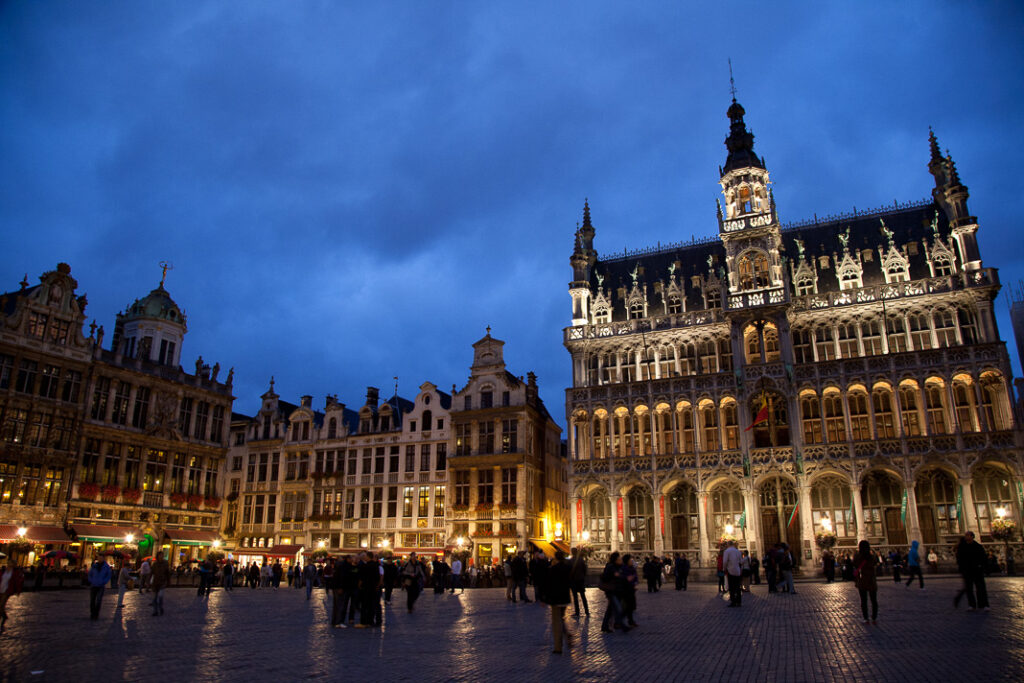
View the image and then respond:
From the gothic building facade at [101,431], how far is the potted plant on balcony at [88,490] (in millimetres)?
72

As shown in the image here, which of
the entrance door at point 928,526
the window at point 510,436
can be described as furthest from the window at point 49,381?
the entrance door at point 928,526

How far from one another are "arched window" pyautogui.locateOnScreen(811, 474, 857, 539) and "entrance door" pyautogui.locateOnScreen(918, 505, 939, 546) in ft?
13.1

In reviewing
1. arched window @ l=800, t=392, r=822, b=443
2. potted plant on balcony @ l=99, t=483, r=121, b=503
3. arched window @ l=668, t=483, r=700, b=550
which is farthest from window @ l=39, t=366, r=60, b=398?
arched window @ l=800, t=392, r=822, b=443

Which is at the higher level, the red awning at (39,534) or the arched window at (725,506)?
the arched window at (725,506)

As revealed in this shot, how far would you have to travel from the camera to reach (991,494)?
134 feet

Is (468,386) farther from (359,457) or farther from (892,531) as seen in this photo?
(892,531)

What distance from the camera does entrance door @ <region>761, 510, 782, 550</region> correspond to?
145ft

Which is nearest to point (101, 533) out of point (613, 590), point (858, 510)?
point (613, 590)

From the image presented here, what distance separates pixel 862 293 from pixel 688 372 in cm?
1262

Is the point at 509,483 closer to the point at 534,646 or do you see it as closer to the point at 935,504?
the point at 935,504

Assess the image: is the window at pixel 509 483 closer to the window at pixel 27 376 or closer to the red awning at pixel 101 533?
the red awning at pixel 101 533

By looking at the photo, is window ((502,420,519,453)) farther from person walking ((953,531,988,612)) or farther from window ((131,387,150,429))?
person walking ((953,531,988,612))

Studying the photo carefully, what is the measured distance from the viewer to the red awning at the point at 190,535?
5519cm

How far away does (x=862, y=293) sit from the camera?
153 feet
